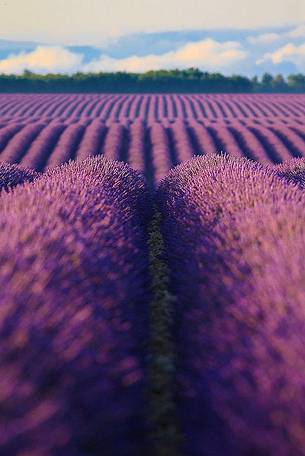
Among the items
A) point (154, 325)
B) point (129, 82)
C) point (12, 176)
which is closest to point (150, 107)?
point (129, 82)

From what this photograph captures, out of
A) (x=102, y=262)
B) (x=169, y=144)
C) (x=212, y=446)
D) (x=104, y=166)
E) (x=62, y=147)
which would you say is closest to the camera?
(x=212, y=446)

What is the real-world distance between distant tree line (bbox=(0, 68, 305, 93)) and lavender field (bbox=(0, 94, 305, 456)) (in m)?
51.2

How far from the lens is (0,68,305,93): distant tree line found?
183ft

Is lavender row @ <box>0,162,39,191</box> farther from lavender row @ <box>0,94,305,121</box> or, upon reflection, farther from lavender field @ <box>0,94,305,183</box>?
lavender row @ <box>0,94,305,121</box>

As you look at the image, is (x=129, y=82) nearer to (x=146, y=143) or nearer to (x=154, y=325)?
(x=146, y=143)

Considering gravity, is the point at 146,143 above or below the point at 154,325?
below

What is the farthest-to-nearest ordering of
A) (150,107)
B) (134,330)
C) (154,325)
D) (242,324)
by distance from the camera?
(150,107) → (154,325) → (134,330) → (242,324)

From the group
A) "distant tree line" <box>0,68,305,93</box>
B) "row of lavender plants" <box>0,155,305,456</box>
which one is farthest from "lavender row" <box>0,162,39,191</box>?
"distant tree line" <box>0,68,305,93</box>

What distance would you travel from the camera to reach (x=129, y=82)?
186 ft

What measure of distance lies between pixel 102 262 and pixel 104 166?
213 inches

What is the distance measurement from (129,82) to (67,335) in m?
56.6

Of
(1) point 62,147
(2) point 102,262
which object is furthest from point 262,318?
(1) point 62,147

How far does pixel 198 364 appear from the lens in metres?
3.38

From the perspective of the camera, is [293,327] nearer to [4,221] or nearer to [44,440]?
[44,440]
